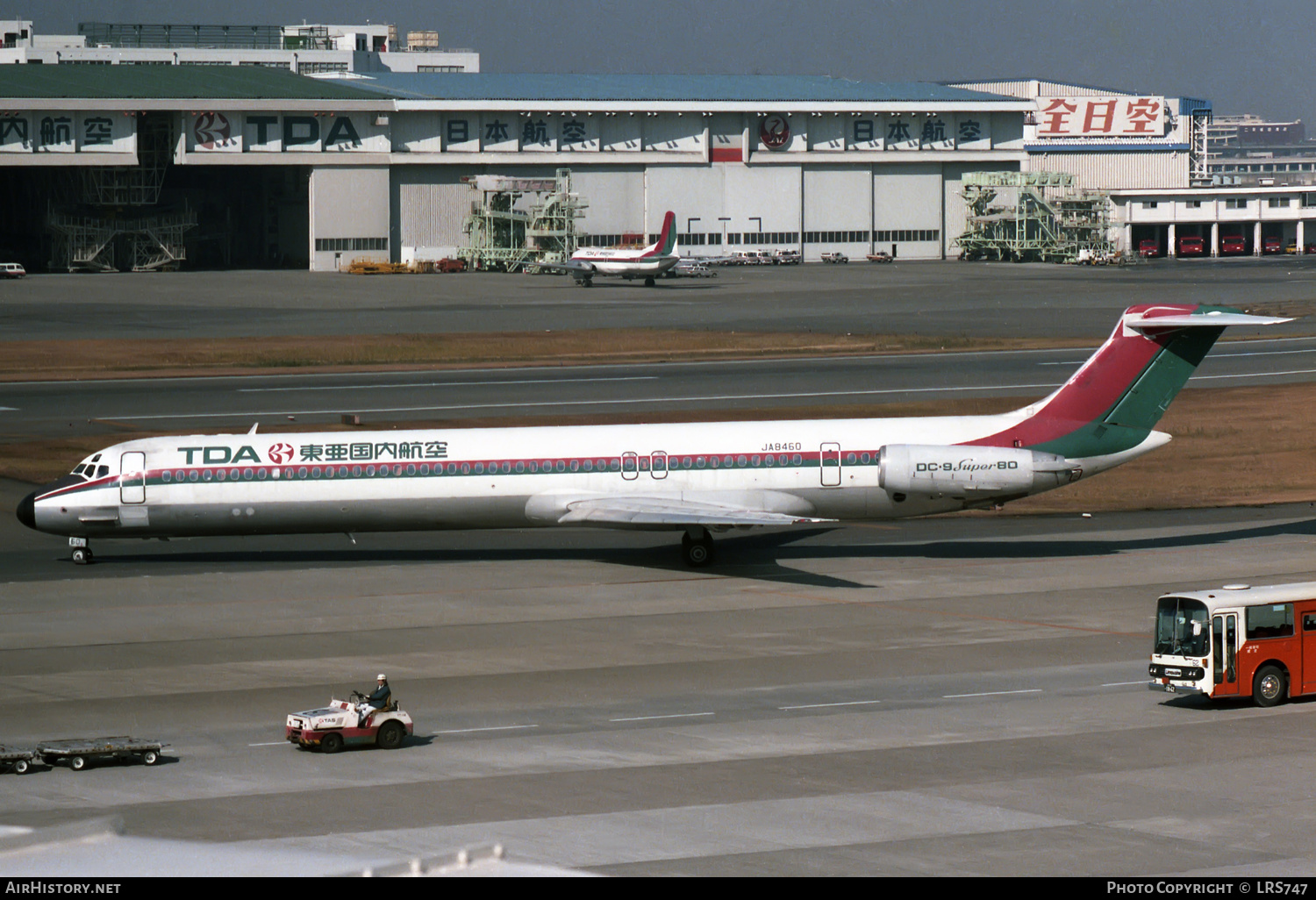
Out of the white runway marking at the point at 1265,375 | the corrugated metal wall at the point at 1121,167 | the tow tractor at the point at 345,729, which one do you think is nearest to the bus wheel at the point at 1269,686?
the tow tractor at the point at 345,729

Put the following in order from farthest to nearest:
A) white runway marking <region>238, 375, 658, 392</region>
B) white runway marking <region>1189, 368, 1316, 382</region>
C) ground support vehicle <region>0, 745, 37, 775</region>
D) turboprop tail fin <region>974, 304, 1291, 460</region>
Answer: white runway marking <region>1189, 368, 1316, 382</region> < white runway marking <region>238, 375, 658, 392</region> < turboprop tail fin <region>974, 304, 1291, 460</region> < ground support vehicle <region>0, 745, 37, 775</region>

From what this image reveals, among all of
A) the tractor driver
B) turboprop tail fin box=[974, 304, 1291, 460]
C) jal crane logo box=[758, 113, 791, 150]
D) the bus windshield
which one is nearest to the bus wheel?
the bus windshield

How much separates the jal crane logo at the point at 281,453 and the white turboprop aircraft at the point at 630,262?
287 ft

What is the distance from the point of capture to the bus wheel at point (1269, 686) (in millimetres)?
25328

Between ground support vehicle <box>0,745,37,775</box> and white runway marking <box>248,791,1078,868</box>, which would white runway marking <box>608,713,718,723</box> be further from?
ground support vehicle <box>0,745,37,775</box>

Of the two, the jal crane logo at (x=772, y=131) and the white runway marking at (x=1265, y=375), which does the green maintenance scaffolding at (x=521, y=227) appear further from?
the white runway marking at (x=1265, y=375)

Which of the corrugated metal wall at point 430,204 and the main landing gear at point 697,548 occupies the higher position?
the corrugated metal wall at point 430,204

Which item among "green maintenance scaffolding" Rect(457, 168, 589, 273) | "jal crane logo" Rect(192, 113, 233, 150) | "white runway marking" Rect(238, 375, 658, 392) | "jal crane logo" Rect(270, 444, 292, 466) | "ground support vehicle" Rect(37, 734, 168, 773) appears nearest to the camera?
"ground support vehicle" Rect(37, 734, 168, 773)

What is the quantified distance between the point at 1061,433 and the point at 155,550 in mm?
22959

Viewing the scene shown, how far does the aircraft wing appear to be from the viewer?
3572cm

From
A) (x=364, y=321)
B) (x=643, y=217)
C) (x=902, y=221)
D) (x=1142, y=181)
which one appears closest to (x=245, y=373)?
(x=364, y=321)

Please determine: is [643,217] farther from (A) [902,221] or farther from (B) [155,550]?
(B) [155,550]

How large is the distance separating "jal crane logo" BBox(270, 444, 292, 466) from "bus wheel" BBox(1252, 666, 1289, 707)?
22542mm

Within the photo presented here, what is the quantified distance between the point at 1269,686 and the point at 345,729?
1455 centimetres
